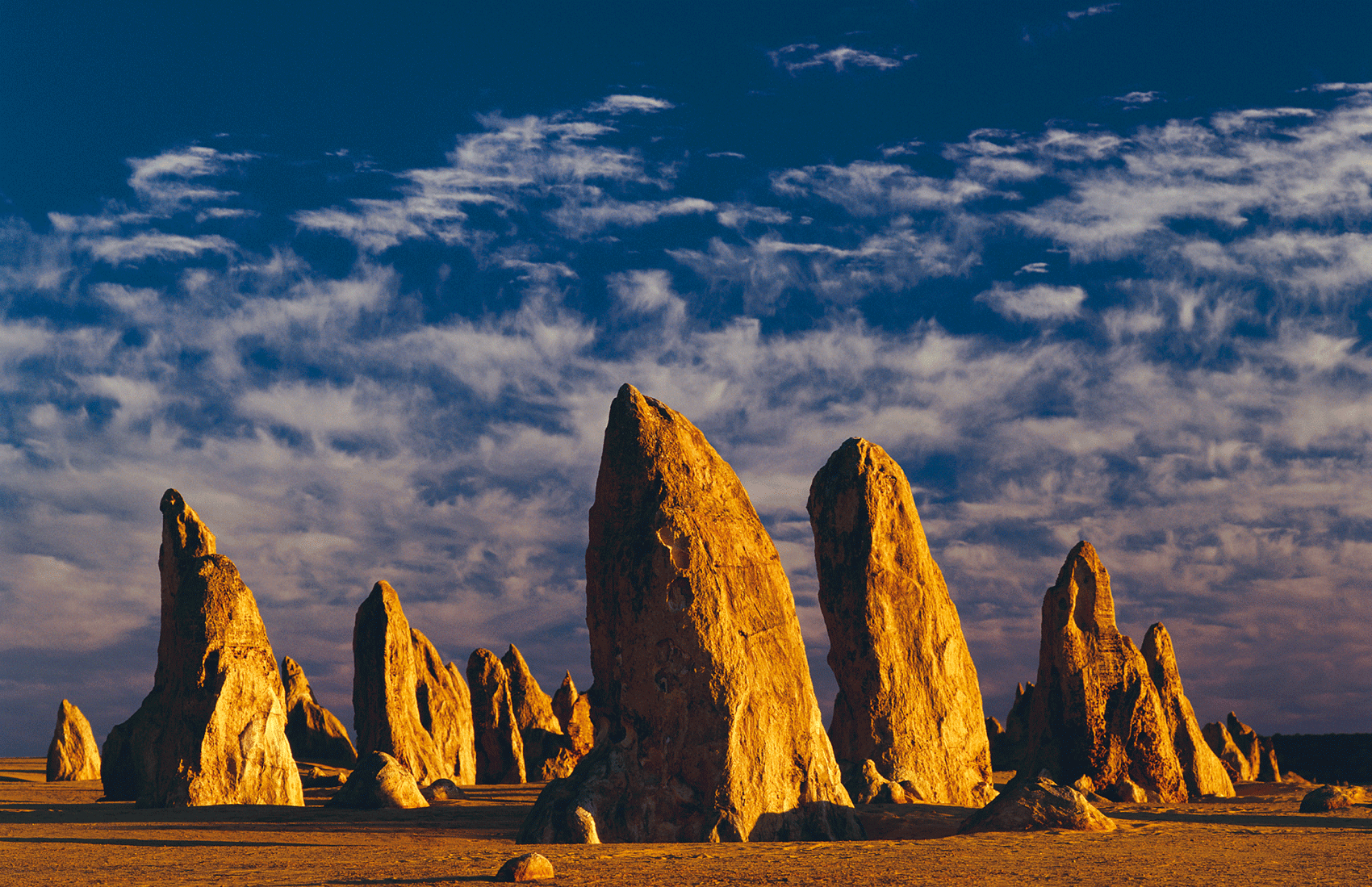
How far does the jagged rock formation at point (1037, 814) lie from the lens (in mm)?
14984

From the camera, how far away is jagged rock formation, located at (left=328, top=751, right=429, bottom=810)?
21062mm

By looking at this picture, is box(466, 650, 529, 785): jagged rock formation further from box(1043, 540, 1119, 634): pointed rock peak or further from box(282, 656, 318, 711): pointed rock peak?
box(1043, 540, 1119, 634): pointed rock peak

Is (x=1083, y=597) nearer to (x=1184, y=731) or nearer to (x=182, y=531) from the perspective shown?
(x=1184, y=731)

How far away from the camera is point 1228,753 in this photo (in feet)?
114

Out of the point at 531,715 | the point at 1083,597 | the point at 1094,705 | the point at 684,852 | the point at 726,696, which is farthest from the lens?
the point at 531,715

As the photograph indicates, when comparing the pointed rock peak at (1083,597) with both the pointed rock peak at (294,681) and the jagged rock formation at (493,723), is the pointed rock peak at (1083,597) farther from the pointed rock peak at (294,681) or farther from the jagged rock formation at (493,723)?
the pointed rock peak at (294,681)

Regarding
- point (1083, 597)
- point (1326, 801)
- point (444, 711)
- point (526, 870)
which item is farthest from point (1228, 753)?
point (526, 870)

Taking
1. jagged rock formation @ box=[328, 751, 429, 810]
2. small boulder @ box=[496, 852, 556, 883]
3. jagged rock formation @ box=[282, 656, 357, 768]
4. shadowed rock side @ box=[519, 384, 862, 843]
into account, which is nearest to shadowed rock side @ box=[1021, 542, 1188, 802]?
shadowed rock side @ box=[519, 384, 862, 843]

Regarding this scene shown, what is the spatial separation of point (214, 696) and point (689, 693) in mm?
11030

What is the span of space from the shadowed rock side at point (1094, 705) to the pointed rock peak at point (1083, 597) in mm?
16

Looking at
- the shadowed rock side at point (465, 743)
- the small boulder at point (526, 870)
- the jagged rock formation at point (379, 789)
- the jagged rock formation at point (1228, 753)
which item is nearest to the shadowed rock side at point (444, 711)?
the shadowed rock side at point (465, 743)

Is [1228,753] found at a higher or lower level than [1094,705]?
lower

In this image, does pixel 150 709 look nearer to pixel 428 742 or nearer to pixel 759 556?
pixel 428 742


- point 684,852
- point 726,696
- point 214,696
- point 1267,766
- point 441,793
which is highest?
point 214,696
